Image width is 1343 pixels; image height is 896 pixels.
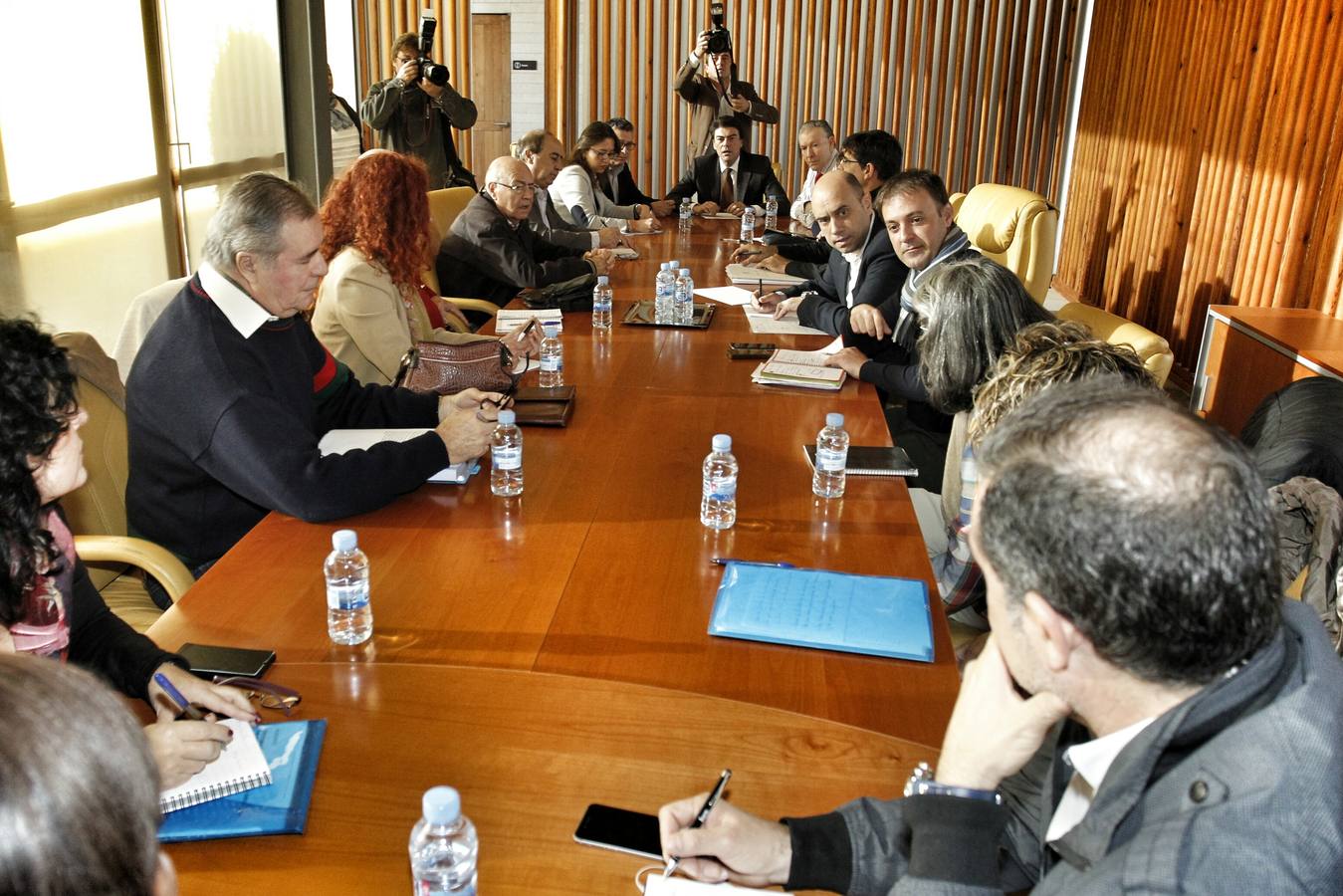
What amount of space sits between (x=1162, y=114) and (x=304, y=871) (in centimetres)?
685

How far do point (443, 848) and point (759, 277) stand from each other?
12.3 feet

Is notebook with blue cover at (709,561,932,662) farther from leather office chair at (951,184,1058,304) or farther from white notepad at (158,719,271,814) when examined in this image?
leather office chair at (951,184,1058,304)

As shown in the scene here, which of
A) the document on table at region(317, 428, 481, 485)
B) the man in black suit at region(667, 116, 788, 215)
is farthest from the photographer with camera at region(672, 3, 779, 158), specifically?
the document on table at region(317, 428, 481, 485)

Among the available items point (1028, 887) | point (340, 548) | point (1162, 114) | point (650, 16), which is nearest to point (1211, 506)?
point (1028, 887)

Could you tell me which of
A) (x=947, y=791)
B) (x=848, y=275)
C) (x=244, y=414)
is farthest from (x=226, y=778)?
(x=848, y=275)

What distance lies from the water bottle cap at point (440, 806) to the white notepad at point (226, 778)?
0.32 metres

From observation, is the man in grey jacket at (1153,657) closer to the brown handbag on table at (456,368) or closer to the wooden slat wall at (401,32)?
the brown handbag on table at (456,368)

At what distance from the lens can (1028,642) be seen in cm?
104

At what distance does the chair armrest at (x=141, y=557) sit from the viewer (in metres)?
2.06

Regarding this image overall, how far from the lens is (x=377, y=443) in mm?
2207

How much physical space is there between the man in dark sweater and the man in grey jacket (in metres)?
1.33

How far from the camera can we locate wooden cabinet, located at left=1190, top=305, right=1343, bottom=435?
3838mm

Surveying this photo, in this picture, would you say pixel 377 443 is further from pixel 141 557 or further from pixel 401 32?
pixel 401 32

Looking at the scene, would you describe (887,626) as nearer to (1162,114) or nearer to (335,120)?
(335,120)
